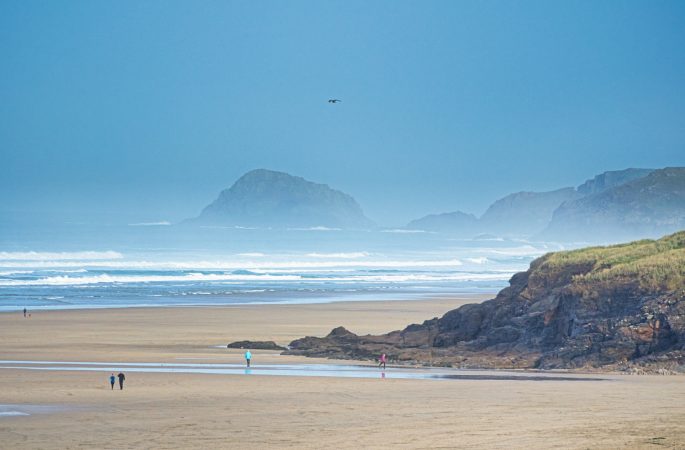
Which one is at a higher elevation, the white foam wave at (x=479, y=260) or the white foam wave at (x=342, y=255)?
the white foam wave at (x=342, y=255)

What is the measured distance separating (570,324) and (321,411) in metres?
11.0

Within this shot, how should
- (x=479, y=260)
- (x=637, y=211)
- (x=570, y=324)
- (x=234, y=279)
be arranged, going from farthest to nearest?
(x=637, y=211)
(x=479, y=260)
(x=234, y=279)
(x=570, y=324)

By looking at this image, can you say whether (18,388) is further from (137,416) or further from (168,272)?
(168,272)

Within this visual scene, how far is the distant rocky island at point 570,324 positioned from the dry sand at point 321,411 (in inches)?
79.4

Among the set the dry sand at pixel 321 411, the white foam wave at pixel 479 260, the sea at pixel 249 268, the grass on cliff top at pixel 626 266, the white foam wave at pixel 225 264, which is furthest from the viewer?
the white foam wave at pixel 479 260

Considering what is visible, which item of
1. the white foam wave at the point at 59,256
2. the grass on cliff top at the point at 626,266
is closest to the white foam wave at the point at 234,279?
the white foam wave at the point at 59,256

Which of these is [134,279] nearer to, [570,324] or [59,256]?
[59,256]

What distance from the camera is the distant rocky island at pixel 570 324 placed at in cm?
2625

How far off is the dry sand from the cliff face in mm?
164653

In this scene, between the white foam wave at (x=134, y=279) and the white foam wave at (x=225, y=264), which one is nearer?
the white foam wave at (x=134, y=279)

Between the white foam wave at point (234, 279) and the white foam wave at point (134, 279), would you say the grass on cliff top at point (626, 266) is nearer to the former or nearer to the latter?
the white foam wave at point (234, 279)

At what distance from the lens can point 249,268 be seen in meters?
104

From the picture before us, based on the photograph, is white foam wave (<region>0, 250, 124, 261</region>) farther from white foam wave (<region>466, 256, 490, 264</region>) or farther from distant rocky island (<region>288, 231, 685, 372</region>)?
distant rocky island (<region>288, 231, 685, 372</region>)

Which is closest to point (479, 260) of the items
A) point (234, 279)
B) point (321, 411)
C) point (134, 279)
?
point (234, 279)
